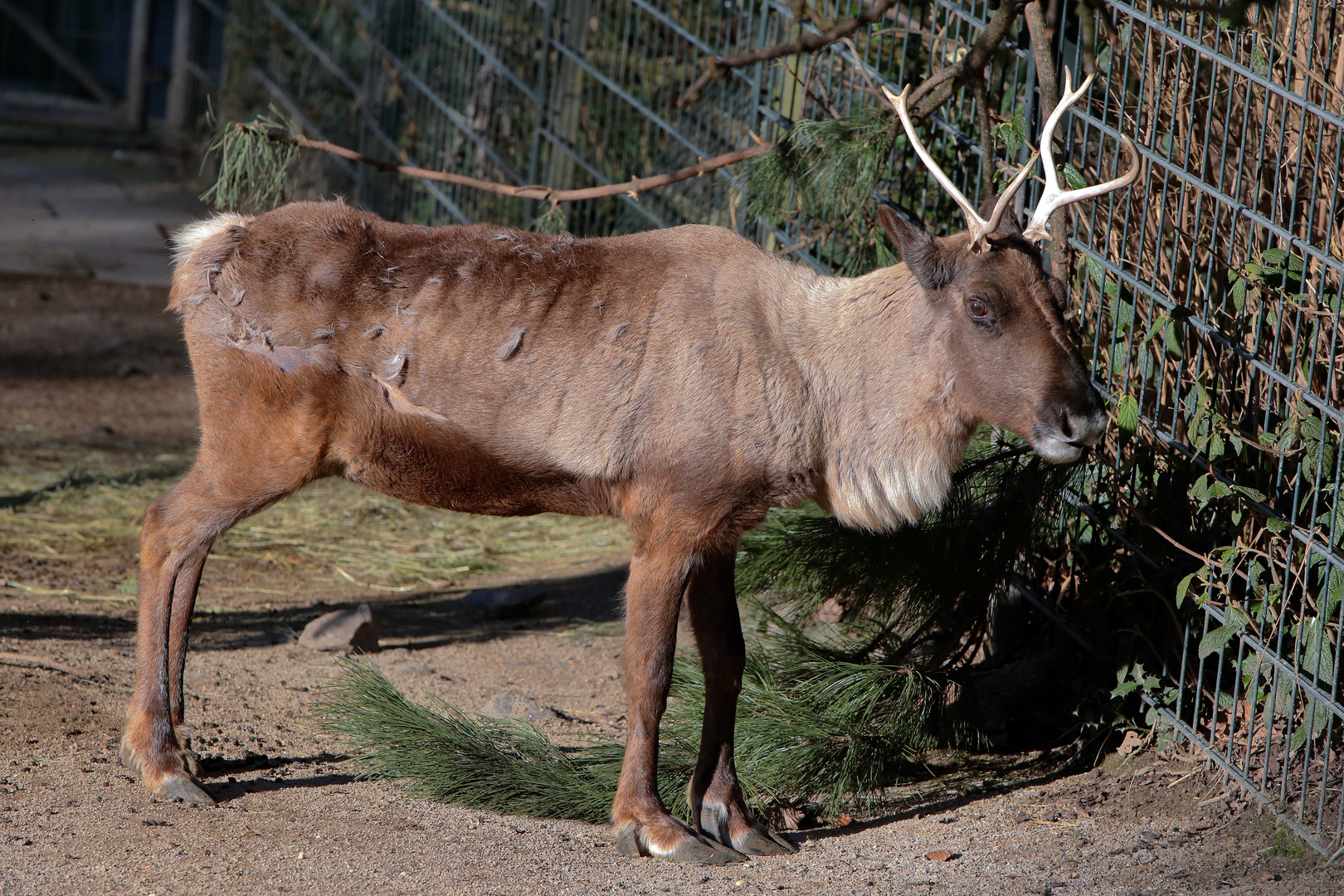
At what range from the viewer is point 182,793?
12.8 ft

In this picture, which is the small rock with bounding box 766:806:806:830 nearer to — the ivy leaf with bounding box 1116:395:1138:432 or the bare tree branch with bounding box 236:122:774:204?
the ivy leaf with bounding box 1116:395:1138:432

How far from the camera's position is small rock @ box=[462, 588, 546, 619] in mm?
5938

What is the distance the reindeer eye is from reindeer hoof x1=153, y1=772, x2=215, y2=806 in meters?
2.60

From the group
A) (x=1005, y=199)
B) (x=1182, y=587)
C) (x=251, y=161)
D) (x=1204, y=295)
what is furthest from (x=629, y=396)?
(x=251, y=161)

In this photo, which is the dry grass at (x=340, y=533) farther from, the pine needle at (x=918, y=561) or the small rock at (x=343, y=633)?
the pine needle at (x=918, y=561)

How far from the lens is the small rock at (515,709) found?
4.85m

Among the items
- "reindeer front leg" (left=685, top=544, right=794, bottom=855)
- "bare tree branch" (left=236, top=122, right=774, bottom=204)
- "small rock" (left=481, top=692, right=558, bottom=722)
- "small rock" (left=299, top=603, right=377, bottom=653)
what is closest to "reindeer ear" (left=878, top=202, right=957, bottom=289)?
"reindeer front leg" (left=685, top=544, right=794, bottom=855)

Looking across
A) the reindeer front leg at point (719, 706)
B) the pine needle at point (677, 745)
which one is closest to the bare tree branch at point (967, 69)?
the reindeer front leg at point (719, 706)

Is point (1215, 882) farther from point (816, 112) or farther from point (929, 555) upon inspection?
point (816, 112)

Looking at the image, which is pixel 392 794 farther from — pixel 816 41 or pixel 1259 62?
pixel 1259 62

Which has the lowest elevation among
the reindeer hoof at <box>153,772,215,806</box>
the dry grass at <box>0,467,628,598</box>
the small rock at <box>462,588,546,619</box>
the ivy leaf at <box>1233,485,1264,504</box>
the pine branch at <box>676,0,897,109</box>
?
the dry grass at <box>0,467,628,598</box>

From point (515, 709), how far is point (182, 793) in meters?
1.31

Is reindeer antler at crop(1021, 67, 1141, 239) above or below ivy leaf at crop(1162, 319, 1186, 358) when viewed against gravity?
above

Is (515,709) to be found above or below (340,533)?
above
